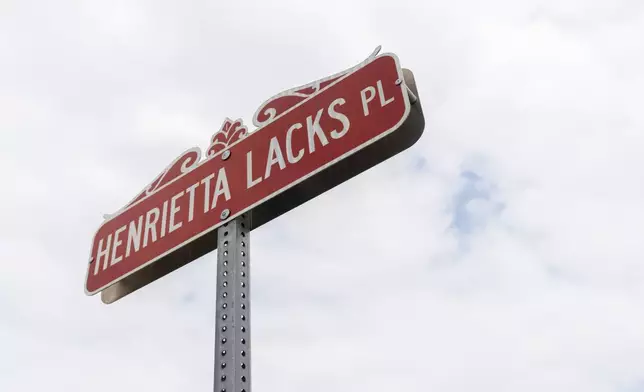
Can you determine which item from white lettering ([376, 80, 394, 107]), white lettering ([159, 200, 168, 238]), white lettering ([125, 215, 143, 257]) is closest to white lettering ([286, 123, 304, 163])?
white lettering ([376, 80, 394, 107])

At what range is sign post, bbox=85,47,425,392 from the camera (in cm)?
283

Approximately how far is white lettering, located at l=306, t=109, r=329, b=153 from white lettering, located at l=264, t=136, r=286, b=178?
0.17m

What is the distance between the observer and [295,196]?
10.0 feet

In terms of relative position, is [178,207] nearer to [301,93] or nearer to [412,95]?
[301,93]

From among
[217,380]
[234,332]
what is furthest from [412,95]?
[217,380]

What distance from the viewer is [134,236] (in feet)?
11.4

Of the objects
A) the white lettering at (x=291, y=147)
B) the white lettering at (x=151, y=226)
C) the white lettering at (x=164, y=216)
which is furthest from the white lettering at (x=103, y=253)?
the white lettering at (x=291, y=147)

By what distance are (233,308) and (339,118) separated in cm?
100

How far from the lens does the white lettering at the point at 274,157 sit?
10.2ft

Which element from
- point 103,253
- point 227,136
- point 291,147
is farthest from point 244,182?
point 103,253

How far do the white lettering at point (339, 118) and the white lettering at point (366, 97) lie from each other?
0.09m

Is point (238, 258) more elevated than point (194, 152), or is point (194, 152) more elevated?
point (194, 152)

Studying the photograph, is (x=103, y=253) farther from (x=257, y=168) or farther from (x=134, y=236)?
(x=257, y=168)

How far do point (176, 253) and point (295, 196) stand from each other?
71cm
